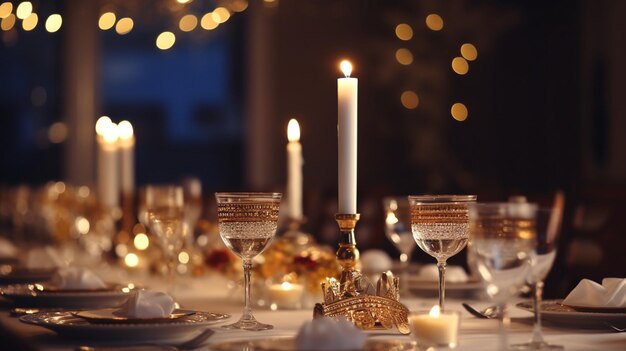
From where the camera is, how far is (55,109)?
26.9 feet

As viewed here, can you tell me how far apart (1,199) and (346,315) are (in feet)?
17.3

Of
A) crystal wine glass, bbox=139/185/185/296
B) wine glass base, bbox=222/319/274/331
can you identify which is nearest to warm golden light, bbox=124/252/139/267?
crystal wine glass, bbox=139/185/185/296

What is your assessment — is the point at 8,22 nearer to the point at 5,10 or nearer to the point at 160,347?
the point at 5,10

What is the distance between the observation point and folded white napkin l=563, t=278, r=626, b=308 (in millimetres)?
1479

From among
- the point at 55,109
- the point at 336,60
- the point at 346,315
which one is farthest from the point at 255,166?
the point at 346,315

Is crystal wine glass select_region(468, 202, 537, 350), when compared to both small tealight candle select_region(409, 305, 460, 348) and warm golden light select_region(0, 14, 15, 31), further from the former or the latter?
warm golden light select_region(0, 14, 15, 31)

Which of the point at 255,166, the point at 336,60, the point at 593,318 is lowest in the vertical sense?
the point at 593,318

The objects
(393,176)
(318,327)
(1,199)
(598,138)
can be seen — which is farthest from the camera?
(393,176)

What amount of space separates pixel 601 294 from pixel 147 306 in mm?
658

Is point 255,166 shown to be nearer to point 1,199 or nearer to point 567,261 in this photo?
point 1,199

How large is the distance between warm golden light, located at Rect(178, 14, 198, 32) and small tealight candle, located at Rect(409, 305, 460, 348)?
10.4 feet

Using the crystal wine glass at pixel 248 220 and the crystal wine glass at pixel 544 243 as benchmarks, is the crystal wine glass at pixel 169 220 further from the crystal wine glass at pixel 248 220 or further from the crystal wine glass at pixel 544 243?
the crystal wine glass at pixel 544 243

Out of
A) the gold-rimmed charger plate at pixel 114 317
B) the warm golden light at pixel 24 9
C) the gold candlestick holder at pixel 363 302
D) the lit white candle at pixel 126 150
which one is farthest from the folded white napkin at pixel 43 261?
the warm golden light at pixel 24 9

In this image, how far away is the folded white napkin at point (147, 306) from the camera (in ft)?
4.53
